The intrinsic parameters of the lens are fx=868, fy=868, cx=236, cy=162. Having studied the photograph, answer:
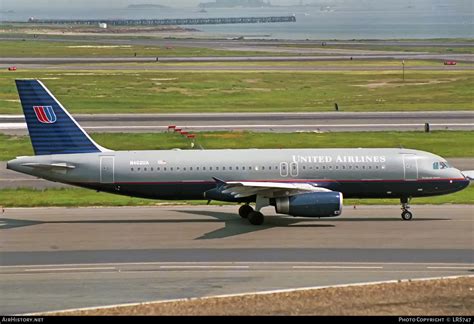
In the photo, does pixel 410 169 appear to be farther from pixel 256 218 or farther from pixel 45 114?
pixel 45 114

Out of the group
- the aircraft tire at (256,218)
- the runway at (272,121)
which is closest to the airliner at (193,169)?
the aircraft tire at (256,218)

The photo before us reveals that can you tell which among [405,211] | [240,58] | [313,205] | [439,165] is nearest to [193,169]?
[313,205]

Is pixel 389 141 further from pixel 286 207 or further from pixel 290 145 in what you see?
pixel 286 207

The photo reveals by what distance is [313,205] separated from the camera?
136ft

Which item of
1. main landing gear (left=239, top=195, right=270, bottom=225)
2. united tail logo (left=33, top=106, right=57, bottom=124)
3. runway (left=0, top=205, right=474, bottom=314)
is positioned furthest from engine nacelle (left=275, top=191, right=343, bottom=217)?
united tail logo (left=33, top=106, right=57, bottom=124)

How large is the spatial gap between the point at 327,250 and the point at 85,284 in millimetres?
10745

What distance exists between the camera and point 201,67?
14250 cm

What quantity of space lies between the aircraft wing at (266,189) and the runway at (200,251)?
5.05 feet

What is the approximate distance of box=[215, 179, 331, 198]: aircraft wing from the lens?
41.8 metres

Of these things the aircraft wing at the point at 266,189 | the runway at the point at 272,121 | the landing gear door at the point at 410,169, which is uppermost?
the runway at the point at 272,121

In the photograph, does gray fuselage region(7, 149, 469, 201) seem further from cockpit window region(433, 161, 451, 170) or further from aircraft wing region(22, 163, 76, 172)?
cockpit window region(433, 161, 451, 170)

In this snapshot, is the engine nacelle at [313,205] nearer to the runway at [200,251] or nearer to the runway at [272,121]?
the runway at [200,251]

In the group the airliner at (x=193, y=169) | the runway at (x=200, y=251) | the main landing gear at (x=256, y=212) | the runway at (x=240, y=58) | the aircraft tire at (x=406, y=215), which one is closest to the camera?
the runway at (x=200, y=251)

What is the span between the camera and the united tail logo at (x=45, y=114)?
43.8 meters
